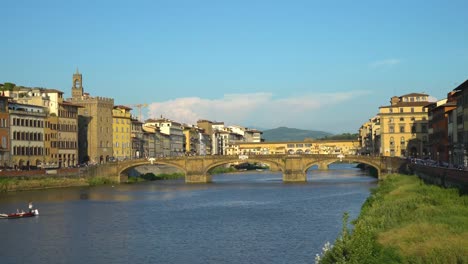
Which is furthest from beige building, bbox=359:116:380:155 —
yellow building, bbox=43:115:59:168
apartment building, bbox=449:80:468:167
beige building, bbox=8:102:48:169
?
beige building, bbox=8:102:48:169

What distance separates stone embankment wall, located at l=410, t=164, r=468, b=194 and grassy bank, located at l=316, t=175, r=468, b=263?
58.3 inches

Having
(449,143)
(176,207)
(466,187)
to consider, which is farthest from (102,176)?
(466,187)

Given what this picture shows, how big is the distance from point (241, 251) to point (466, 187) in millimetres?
14153

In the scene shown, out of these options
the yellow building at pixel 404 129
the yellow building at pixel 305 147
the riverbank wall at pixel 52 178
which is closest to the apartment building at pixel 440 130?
the yellow building at pixel 404 129

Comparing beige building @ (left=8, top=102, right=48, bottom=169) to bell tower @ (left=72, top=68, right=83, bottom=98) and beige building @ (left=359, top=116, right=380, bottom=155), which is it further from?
beige building @ (left=359, top=116, right=380, bottom=155)

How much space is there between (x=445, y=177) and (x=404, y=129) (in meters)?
62.2

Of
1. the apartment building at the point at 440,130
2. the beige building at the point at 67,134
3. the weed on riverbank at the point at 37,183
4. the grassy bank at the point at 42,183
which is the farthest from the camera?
the beige building at the point at 67,134

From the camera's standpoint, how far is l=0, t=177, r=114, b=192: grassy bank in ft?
254

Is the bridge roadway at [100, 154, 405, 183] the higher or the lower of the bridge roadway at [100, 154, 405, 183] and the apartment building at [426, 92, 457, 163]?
the lower

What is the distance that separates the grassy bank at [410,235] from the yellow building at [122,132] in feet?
274

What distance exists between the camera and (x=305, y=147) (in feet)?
583

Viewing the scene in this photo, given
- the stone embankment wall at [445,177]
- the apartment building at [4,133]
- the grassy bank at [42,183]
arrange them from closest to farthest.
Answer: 1. the stone embankment wall at [445,177]
2. the grassy bank at [42,183]
3. the apartment building at [4,133]

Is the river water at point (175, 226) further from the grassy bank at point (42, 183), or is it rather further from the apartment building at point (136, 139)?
the apartment building at point (136, 139)

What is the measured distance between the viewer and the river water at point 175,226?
119 ft
